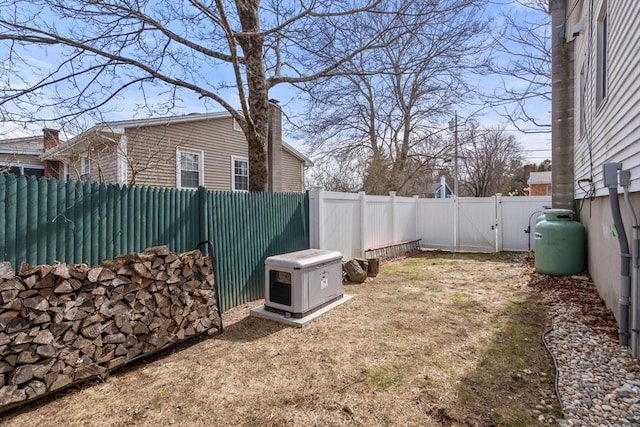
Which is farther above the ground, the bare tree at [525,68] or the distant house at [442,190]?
the bare tree at [525,68]

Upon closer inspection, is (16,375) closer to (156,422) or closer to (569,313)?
(156,422)

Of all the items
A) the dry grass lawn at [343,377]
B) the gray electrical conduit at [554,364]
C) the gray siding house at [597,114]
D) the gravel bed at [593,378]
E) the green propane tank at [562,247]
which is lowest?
the dry grass lawn at [343,377]

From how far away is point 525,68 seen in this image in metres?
10.9

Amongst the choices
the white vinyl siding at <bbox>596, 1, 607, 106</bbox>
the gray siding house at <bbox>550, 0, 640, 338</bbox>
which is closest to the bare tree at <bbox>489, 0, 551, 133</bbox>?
the gray siding house at <bbox>550, 0, 640, 338</bbox>

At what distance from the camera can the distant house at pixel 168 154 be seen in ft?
29.1

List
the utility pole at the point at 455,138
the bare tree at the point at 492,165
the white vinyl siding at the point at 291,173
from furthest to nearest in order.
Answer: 1. the bare tree at the point at 492,165
2. the utility pole at the point at 455,138
3. the white vinyl siding at the point at 291,173

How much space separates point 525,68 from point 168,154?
1180cm

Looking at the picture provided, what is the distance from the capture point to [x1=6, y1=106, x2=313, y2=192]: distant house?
8.88m

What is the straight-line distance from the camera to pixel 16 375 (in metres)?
2.48

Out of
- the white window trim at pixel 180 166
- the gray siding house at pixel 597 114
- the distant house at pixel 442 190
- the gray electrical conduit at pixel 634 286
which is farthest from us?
the distant house at pixel 442 190

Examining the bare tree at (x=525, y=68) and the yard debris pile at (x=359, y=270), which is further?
the bare tree at (x=525, y=68)

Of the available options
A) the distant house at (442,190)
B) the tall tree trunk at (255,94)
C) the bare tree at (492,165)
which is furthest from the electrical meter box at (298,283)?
the bare tree at (492,165)

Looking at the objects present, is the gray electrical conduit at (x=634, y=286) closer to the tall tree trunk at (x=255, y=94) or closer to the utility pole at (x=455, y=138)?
the tall tree trunk at (x=255, y=94)

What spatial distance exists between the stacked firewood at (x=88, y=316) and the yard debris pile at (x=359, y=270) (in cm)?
332
